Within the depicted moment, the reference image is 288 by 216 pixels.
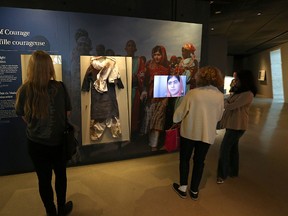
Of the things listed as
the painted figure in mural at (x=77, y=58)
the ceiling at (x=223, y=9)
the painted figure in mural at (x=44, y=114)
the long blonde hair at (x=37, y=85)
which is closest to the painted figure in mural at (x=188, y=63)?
the ceiling at (x=223, y=9)

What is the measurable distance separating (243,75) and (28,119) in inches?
96.0

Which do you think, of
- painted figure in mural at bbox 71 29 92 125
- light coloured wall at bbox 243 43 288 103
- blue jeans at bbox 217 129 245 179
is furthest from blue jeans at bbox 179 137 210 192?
light coloured wall at bbox 243 43 288 103

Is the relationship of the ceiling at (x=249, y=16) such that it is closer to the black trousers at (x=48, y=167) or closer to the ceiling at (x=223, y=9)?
the ceiling at (x=223, y=9)

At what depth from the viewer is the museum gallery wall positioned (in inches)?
123

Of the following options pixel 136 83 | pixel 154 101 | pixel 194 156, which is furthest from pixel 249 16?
pixel 194 156

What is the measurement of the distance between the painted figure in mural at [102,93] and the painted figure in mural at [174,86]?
2.70ft

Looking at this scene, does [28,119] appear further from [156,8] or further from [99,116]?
[156,8]

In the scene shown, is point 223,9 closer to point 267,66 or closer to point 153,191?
point 153,191

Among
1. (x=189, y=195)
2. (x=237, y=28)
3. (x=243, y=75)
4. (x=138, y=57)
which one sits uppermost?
(x=237, y=28)

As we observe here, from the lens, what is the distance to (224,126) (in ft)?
10.4

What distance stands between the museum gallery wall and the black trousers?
1313mm

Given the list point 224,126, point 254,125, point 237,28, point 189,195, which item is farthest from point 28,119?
point 237,28

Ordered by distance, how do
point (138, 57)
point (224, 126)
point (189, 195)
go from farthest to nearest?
point (138, 57), point (224, 126), point (189, 195)

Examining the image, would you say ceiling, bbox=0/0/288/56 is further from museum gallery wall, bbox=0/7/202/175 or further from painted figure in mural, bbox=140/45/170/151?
painted figure in mural, bbox=140/45/170/151
